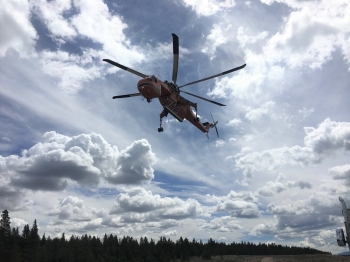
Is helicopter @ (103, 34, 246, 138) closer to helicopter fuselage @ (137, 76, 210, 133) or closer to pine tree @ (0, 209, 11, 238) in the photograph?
helicopter fuselage @ (137, 76, 210, 133)

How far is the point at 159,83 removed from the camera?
2900 centimetres

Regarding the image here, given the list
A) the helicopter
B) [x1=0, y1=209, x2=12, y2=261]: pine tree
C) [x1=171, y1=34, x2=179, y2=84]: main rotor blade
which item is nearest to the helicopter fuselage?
the helicopter

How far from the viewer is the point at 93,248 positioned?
100 metres

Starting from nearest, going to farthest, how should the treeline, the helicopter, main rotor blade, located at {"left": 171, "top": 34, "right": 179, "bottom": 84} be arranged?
main rotor blade, located at {"left": 171, "top": 34, "right": 179, "bottom": 84}
the helicopter
the treeline

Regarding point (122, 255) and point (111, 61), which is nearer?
point (111, 61)

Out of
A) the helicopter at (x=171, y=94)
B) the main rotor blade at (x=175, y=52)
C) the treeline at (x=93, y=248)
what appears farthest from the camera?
the treeline at (x=93, y=248)

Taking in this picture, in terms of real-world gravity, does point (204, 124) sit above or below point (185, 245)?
above

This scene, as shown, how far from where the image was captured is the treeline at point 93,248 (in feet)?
241

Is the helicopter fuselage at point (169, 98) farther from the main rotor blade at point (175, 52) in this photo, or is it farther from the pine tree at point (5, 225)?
the pine tree at point (5, 225)

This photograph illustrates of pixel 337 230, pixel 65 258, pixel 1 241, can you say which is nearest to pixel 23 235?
pixel 1 241

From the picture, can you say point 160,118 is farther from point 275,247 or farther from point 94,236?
point 275,247

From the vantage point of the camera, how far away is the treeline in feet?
241

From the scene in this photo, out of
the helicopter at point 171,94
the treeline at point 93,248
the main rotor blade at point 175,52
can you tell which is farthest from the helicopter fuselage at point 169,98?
the treeline at point 93,248

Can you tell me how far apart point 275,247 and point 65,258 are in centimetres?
11758
